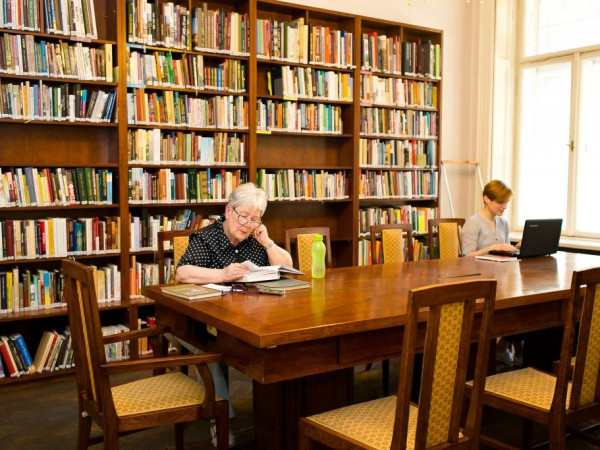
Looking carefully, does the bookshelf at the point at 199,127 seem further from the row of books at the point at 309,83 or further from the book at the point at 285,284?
the book at the point at 285,284

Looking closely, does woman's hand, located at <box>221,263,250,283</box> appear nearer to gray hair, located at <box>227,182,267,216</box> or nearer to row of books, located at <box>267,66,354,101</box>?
gray hair, located at <box>227,182,267,216</box>

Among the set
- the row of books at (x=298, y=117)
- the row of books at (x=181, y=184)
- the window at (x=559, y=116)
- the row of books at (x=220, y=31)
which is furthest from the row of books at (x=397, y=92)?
the row of books at (x=181, y=184)

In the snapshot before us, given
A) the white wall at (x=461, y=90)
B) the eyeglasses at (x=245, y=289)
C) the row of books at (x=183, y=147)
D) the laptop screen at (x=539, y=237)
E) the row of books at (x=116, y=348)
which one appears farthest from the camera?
the white wall at (x=461, y=90)

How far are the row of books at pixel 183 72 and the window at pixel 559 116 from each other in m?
3.15

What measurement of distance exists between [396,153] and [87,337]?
4.24 metres

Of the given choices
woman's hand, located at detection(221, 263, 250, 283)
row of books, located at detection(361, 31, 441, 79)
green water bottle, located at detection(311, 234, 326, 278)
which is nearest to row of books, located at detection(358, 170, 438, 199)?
row of books, located at detection(361, 31, 441, 79)

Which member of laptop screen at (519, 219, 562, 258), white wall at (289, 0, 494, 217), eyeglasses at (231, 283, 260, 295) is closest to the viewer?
eyeglasses at (231, 283, 260, 295)

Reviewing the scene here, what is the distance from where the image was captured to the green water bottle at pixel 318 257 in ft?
10.5

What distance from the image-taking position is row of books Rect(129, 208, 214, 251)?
458 centimetres

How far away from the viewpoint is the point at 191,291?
2.78 meters

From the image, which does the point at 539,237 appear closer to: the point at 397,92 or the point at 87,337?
the point at 397,92

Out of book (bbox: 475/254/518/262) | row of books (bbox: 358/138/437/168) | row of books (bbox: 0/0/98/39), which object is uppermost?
row of books (bbox: 0/0/98/39)

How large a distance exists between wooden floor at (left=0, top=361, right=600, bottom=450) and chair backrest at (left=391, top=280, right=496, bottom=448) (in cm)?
140

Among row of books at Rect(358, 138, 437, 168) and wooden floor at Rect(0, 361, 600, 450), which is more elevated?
row of books at Rect(358, 138, 437, 168)
